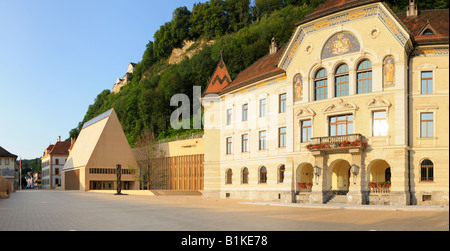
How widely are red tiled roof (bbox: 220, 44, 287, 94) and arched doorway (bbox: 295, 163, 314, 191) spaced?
8485 millimetres

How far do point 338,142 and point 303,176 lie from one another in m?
5.60

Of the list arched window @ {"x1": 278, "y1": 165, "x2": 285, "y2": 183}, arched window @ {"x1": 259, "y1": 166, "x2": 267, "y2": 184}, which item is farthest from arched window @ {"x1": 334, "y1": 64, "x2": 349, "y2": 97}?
arched window @ {"x1": 259, "y1": 166, "x2": 267, "y2": 184}

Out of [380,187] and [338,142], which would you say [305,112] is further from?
A: [380,187]

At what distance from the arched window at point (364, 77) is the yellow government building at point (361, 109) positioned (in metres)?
0.07

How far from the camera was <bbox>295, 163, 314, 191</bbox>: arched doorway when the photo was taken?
3738cm

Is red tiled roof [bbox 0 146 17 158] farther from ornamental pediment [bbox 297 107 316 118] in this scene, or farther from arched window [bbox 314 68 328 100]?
arched window [bbox 314 68 328 100]

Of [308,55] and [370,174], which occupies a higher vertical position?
[308,55]

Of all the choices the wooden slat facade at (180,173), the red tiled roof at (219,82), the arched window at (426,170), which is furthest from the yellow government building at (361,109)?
the wooden slat facade at (180,173)

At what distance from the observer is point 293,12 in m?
81.0

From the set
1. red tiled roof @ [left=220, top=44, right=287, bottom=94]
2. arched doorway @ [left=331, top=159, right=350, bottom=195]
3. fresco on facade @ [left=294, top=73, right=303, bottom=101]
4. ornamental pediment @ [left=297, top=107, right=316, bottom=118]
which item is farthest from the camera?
red tiled roof @ [left=220, top=44, right=287, bottom=94]

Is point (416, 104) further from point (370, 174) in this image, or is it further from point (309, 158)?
point (309, 158)

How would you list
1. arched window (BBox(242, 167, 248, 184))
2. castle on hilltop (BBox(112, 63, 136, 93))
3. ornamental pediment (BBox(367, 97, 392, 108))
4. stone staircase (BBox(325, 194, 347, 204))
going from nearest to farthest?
1. ornamental pediment (BBox(367, 97, 392, 108))
2. stone staircase (BBox(325, 194, 347, 204))
3. arched window (BBox(242, 167, 248, 184))
4. castle on hilltop (BBox(112, 63, 136, 93))
